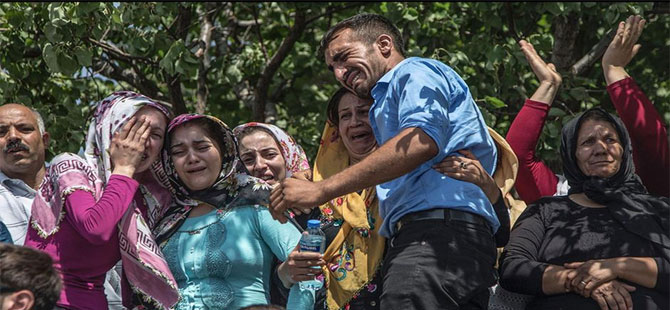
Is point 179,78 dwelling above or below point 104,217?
below

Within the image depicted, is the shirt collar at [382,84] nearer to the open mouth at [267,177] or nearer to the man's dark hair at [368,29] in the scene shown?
the man's dark hair at [368,29]

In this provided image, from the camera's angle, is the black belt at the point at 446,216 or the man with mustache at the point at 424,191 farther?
the black belt at the point at 446,216

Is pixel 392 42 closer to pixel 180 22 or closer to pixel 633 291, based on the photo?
pixel 633 291

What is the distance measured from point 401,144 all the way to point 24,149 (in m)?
2.71

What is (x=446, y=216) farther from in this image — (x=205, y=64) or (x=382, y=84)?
(x=205, y=64)

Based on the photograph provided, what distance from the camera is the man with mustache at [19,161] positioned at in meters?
5.17

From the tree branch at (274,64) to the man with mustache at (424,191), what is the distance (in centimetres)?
536

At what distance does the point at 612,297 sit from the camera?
4266 millimetres

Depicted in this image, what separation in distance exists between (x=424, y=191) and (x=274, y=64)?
577cm

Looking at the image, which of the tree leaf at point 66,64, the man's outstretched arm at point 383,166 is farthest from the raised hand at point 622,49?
the tree leaf at point 66,64

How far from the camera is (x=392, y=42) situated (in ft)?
14.1

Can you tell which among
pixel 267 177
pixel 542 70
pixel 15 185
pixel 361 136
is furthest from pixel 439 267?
pixel 15 185

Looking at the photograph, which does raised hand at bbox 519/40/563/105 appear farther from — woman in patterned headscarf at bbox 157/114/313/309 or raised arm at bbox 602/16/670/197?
woman in patterned headscarf at bbox 157/114/313/309

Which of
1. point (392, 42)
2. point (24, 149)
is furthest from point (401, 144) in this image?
point (24, 149)
